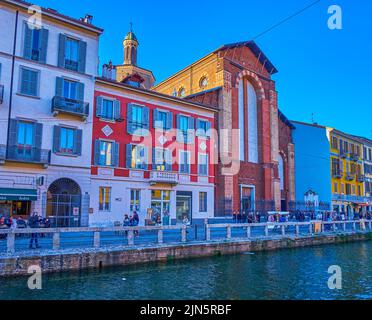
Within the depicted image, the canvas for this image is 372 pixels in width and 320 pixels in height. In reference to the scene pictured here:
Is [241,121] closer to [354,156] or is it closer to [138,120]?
[138,120]

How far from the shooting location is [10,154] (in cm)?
1895

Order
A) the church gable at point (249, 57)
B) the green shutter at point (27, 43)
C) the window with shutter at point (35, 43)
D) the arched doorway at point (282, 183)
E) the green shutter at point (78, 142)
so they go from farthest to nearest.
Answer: the arched doorway at point (282, 183) → the church gable at point (249, 57) → the green shutter at point (78, 142) → the window with shutter at point (35, 43) → the green shutter at point (27, 43)

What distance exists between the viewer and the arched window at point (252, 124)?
35.0 metres

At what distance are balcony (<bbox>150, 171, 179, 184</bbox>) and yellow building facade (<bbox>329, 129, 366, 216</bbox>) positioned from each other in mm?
27892

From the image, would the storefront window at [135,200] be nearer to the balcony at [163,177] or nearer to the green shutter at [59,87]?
the balcony at [163,177]

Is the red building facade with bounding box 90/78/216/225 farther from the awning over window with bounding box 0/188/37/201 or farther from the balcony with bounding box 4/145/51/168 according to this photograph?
the awning over window with bounding box 0/188/37/201

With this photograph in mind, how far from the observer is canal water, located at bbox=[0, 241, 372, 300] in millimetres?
9500

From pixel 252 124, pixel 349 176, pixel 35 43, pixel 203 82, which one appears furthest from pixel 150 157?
pixel 349 176

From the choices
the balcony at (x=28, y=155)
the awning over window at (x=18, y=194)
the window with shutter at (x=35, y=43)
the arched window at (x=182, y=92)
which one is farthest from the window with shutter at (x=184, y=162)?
the arched window at (x=182, y=92)

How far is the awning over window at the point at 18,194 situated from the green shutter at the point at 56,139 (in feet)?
9.69

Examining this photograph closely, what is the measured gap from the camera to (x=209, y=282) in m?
11.0
